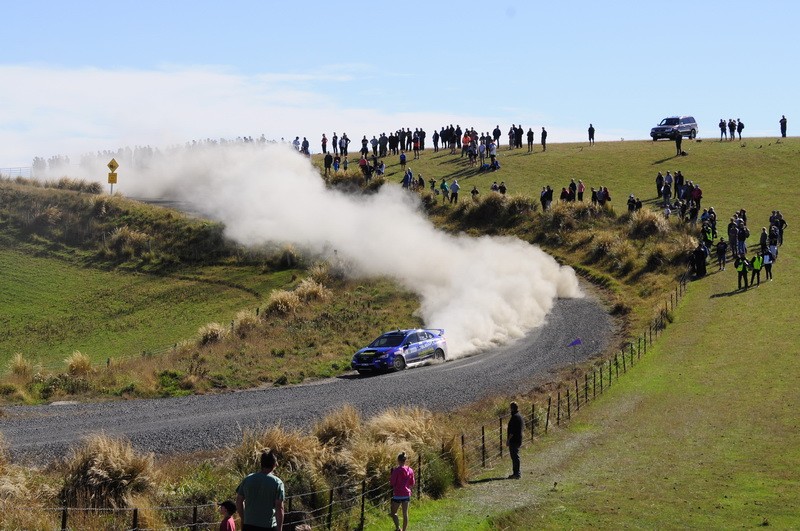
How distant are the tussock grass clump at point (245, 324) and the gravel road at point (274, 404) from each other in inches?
281

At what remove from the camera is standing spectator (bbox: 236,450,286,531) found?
12.3 m

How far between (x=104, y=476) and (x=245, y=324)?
26.2 meters

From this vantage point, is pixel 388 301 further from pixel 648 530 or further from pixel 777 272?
pixel 648 530

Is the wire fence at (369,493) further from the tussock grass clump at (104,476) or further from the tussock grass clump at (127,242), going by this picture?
the tussock grass clump at (127,242)

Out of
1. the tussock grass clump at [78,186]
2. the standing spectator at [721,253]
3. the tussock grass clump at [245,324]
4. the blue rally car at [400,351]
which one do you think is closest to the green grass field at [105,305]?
the tussock grass clump at [245,324]

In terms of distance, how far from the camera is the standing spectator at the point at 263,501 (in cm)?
1231

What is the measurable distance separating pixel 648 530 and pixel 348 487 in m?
6.03

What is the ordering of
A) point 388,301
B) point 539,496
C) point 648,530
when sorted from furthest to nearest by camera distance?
point 388,301 → point 539,496 → point 648,530

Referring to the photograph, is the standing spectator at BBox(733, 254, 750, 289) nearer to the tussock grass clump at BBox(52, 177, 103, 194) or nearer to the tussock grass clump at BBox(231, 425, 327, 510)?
the tussock grass clump at BBox(231, 425, 327, 510)

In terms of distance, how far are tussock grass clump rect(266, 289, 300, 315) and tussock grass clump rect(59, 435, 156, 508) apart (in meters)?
28.0

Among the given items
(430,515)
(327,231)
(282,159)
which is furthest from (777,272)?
(282,159)

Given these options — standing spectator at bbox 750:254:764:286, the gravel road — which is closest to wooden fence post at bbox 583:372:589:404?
the gravel road

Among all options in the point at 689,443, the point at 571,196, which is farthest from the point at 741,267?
the point at 689,443

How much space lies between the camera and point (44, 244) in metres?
67.6
